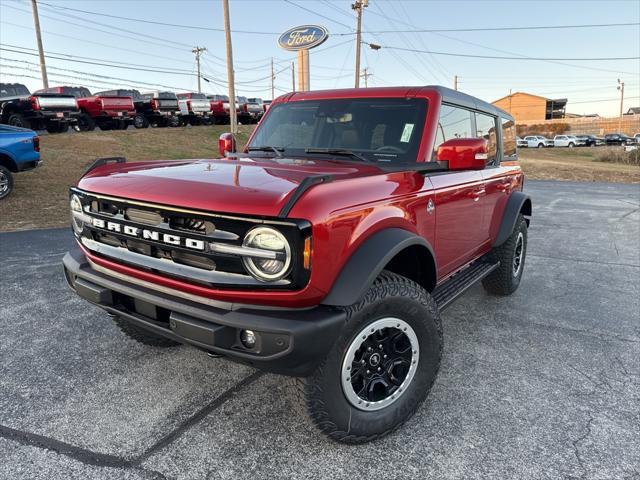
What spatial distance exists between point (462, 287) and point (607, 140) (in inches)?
2357

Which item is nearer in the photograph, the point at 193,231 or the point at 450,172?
the point at 193,231

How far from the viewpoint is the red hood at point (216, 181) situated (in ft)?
6.63

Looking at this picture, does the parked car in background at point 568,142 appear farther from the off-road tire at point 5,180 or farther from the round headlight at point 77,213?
the round headlight at point 77,213

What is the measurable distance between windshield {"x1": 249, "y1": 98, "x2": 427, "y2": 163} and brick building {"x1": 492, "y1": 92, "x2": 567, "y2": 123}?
86808 mm

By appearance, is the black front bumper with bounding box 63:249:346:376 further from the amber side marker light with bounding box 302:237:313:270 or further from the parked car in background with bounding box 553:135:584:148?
the parked car in background with bounding box 553:135:584:148

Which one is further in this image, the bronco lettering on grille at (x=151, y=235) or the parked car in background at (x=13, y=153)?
the parked car in background at (x=13, y=153)

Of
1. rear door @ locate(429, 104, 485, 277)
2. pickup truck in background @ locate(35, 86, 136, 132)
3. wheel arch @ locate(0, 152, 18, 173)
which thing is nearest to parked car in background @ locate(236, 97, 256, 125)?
pickup truck in background @ locate(35, 86, 136, 132)

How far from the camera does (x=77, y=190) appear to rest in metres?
2.75

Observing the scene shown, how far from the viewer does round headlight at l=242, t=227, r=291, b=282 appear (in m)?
1.99

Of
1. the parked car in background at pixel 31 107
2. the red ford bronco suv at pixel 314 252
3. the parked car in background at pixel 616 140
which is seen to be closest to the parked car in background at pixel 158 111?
the parked car in background at pixel 31 107

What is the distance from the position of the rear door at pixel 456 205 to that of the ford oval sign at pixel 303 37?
21944 millimetres

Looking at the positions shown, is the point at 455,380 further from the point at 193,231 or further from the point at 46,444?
the point at 46,444

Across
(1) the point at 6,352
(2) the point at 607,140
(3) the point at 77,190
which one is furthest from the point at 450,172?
(2) the point at 607,140

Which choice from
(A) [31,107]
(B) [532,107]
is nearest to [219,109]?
(A) [31,107]
